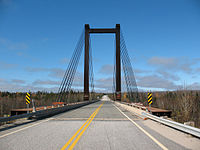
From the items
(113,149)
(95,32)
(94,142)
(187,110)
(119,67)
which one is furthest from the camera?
(95,32)

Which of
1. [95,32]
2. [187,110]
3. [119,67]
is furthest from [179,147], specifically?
[95,32]

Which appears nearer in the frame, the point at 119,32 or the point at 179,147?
the point at 179,147

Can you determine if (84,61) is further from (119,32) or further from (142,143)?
(142,143)

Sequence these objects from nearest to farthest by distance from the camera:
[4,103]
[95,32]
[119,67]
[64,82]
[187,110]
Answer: [187,110] < [64,82] < [4,103] < [119,67] < [95,32]

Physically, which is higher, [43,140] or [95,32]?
[95,32]

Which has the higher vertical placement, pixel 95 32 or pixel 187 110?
pixel 95 32

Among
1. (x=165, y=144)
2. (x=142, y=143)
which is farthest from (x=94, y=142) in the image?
(x=165, y=144)

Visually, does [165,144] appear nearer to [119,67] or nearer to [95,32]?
[119,67]

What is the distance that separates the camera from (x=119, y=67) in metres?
40.8

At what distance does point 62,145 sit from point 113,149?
60.6 inches

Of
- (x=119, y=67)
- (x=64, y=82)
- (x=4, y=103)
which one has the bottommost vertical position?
(x=4, y=103)

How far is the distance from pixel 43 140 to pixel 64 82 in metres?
18.6

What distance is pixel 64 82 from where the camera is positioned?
24.2m

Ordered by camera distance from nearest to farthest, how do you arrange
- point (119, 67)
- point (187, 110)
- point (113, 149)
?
point (113, 149) → point (187, 110) → point (119, 67)
